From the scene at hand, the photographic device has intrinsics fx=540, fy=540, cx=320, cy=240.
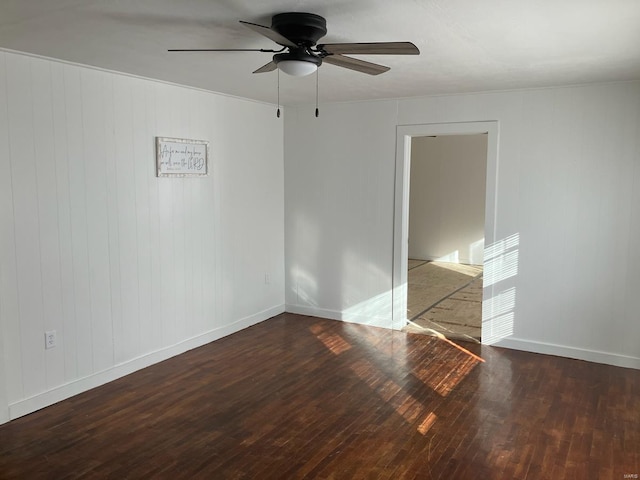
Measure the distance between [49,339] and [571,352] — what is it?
13.9 ft

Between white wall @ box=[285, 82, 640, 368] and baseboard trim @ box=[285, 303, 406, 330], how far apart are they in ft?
0.35

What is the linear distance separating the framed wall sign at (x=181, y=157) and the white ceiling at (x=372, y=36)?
0.54 meters

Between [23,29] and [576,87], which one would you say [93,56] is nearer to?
[23,29]

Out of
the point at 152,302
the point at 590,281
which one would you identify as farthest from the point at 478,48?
the point at 152,302

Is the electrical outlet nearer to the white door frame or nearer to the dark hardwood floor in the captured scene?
the dark hardwood floor

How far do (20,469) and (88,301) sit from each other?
1.32 m

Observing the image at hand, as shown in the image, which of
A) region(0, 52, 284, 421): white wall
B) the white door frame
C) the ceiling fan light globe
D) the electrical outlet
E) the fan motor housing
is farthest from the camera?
the white door frame

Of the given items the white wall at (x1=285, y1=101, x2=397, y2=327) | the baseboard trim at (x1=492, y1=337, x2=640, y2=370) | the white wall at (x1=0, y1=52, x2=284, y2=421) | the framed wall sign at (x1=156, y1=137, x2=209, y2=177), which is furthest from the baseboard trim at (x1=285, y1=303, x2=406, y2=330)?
the framed wall sign at (x1=156, y1=137, x2=209, y2=177)

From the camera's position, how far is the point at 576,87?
180 inches

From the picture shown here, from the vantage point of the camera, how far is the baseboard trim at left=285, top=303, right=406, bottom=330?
5707 mm

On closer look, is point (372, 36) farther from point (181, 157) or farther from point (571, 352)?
point (571, 352)

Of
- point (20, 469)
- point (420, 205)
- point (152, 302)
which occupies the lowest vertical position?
point (20, 469)

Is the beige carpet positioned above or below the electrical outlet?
below

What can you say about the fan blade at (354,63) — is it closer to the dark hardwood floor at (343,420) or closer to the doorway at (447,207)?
the dark hardwood floor at (343,420)
